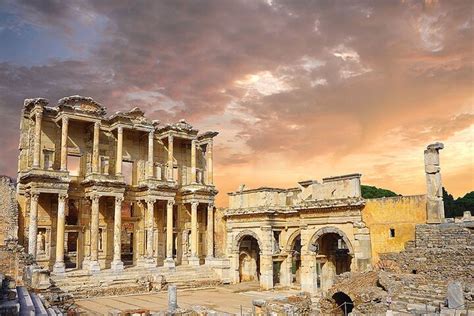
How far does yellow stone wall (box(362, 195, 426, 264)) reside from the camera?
21.1 m

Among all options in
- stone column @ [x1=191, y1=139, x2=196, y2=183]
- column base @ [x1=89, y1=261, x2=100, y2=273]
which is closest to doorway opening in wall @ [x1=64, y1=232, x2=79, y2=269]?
column base @ [x1=89, y1=261, x2=100, y2=273]

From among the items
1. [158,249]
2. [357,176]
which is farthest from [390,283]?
[158,249]

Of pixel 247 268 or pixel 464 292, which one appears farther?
pixel 247 268

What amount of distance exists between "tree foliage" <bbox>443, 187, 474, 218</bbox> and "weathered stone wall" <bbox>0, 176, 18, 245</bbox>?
4446 centimetres

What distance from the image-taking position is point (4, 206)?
27.4m

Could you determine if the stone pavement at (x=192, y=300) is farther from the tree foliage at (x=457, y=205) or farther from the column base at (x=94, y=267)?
the tree foliage at (x=457, y=205)

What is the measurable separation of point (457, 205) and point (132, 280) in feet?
131

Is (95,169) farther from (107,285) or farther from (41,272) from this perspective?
(41,272)

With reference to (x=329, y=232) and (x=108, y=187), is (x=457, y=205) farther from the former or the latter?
(x=108, y=187)

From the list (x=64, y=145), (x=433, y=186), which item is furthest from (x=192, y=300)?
(x=433, y=186)

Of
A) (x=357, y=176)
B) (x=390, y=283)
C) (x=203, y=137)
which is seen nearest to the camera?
(x=390, y=283)

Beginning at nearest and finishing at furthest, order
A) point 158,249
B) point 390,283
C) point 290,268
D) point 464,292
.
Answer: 1. point 464,292
2. point 390,283
3. point 290,268
4. point 158,249

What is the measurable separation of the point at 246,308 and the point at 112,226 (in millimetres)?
14312

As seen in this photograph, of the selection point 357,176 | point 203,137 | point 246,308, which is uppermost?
point 203,137
